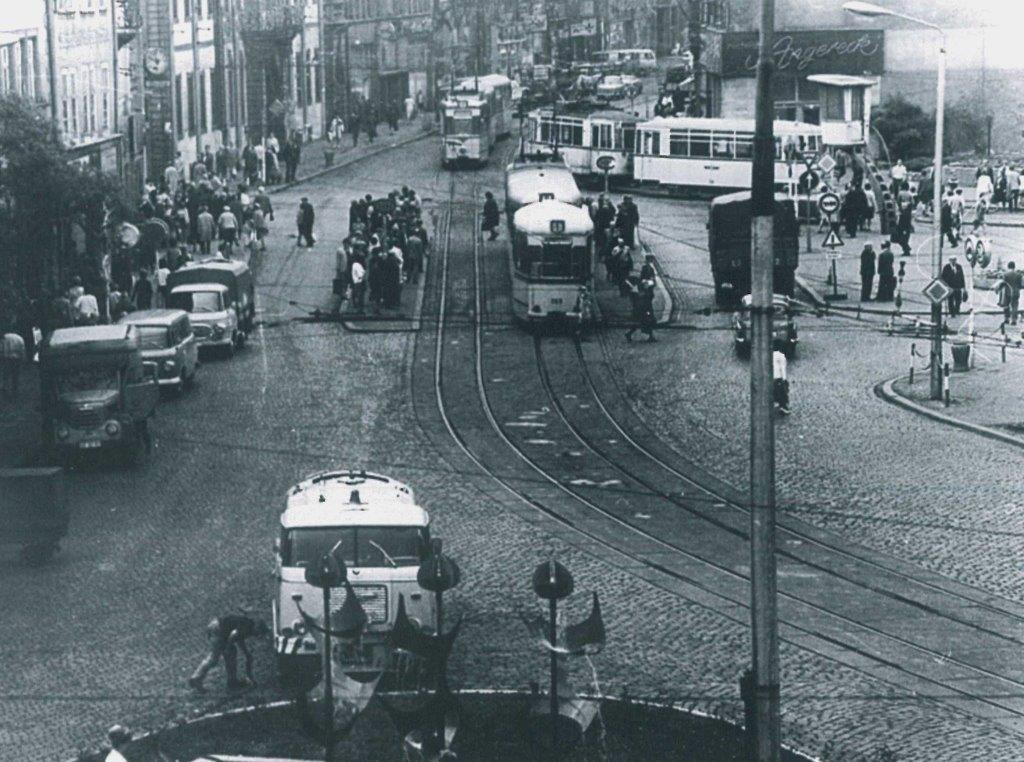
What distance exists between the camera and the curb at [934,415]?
3131cm

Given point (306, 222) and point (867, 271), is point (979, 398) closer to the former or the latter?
point (867, 271)

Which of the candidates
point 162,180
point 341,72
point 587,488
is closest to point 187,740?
point 587,488

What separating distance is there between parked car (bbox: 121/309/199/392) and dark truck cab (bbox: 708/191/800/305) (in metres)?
11.9

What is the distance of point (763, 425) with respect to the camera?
51.7ft

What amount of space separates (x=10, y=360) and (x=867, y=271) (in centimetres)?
1764

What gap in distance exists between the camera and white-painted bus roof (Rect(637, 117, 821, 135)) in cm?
6088

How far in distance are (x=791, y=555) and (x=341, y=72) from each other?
66.8m

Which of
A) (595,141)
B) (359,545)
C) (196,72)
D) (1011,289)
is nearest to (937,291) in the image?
(1011,289)

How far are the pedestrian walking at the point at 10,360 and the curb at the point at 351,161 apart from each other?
1164 inches

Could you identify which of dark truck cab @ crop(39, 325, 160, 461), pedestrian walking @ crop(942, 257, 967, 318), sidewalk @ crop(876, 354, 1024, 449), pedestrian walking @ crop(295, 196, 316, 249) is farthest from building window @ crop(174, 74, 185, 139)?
dark truck cab @ crop(39, 325, 160, 461)

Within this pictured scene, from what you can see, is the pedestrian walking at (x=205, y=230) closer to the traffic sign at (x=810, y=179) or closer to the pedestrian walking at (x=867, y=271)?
the traffic sign at (x=810, y=179)

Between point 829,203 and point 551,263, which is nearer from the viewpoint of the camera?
point 551,263

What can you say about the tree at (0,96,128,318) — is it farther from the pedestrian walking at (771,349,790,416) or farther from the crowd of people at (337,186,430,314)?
the pedestrian walking at (771,349,790,416)

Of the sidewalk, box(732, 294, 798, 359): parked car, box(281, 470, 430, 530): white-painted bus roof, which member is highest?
box(281, 470, 430, 530): white-painted bus roof
